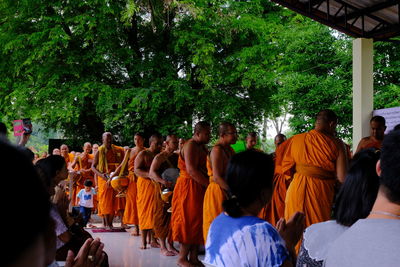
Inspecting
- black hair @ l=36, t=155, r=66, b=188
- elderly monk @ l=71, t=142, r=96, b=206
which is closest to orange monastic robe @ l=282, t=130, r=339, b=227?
black hair @ l=36, t=155, r=66, b=188

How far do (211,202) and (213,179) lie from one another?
29 centimetres

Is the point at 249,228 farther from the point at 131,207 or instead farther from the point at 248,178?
the point at 131,207

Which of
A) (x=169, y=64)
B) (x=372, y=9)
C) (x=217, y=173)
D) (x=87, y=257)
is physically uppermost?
(x=372, y=9)

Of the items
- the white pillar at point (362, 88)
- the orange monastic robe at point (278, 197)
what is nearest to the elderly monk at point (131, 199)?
the orange monastic robe at point (278, 197)

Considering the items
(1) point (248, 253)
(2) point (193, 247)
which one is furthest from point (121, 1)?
(1) point (248, 253)

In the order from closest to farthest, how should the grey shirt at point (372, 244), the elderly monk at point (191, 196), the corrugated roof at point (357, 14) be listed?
the grey shirt at point (372, 244), the elderly monk at point (191, 196), the corrugated roof at point (357, 14)

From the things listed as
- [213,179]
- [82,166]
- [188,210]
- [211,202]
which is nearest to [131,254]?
[188,210]

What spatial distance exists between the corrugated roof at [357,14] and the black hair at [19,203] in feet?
31.7

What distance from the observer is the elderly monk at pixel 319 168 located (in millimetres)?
5941

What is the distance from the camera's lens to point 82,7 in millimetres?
15617

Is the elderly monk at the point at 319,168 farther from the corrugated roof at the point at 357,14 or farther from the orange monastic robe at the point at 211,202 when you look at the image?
the corrugated roof at the point at 357,14

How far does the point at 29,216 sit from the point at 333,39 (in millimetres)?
14549

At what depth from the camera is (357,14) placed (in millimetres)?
10406

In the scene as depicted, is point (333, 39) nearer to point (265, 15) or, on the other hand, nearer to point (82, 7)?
point (265, 15)
